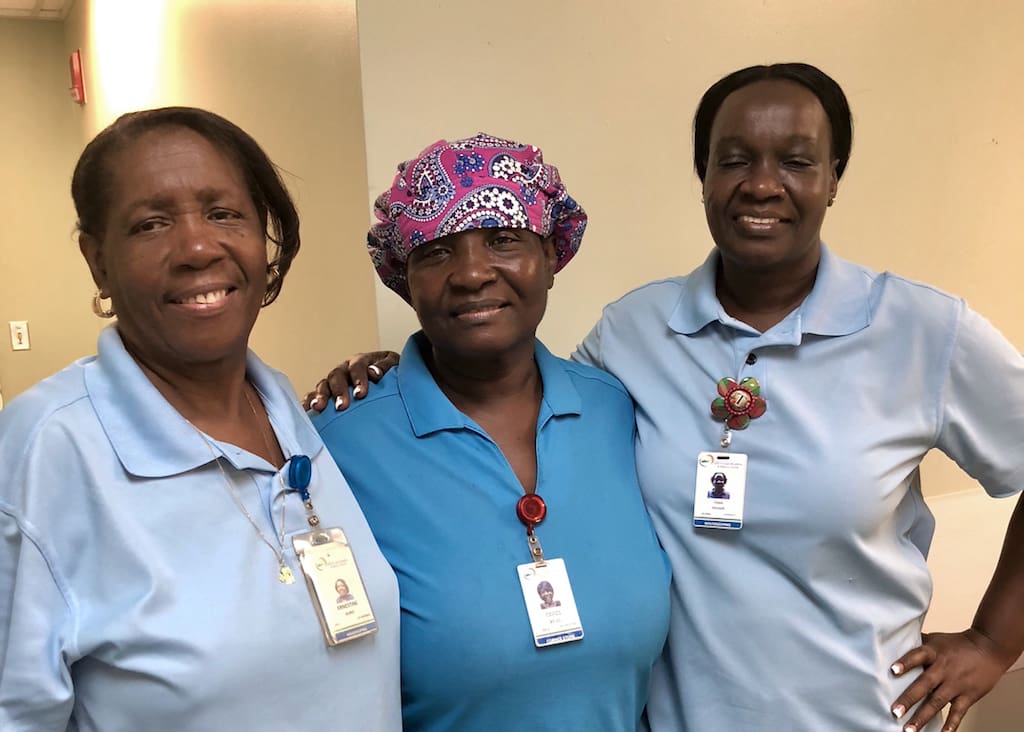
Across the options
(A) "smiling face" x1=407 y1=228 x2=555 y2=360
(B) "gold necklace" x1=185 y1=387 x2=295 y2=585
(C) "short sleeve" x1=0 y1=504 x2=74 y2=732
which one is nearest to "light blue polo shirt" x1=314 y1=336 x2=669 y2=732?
(A) "smiling face" x1=407 y1=228 x2=555 y2=360

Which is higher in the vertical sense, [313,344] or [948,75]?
[948,75]

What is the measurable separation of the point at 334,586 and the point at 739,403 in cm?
68

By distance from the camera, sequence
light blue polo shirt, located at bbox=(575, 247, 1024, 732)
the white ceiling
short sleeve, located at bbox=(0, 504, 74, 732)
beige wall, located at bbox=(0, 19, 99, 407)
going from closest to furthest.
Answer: short sleeve, located at bbox=(0, 504, 74, 732), light blue polo shirt, located at bbox=(575, 247, 1024, 732), the white ceiling, beige wall, located at bbox=(0, 19, 99, 407)

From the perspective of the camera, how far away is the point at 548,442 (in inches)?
51.4

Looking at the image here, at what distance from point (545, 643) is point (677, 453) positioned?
39cm

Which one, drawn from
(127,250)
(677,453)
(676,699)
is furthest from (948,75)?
(127,250)

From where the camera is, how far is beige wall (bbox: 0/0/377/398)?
67.2 inches

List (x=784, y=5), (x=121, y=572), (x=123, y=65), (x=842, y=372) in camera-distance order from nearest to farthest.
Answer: (x=121, y=572), (x=842, y=372), (x=784, y=5), (x=123, y=65)

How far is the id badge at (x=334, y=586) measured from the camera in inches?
39.9

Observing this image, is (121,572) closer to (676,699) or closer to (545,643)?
(545,643)

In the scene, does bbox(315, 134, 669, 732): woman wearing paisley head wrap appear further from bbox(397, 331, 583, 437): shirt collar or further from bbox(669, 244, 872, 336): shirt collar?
bbox(669, 244, 872, 336): shirt collar

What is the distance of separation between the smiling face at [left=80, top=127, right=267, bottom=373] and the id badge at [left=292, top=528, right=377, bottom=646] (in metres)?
0.28

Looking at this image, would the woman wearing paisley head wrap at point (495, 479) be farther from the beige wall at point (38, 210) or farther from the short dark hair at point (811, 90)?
the beige wall at point (38, 210)

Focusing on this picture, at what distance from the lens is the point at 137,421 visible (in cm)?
97
